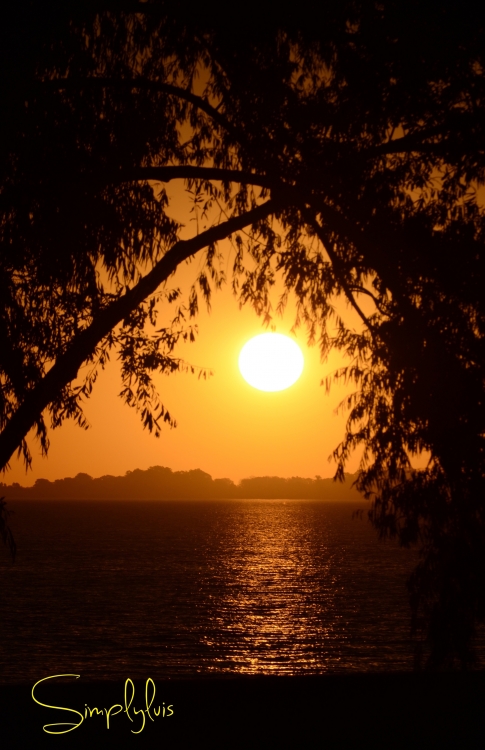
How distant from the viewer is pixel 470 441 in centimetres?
538

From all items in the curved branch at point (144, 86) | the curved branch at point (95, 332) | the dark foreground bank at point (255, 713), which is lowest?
the dark foreground bank at point (255, 713)

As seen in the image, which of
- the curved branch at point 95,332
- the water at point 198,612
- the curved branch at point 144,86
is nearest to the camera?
the curved branch at point 95,332

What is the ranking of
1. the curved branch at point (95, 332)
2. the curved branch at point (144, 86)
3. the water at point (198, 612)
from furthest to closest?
the water at point (198, 612) → the curved branch at point (144, 86) → the curved branch at point (95, 332)

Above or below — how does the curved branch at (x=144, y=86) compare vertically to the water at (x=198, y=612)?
above

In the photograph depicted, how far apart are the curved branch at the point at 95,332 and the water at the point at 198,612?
22003 mm

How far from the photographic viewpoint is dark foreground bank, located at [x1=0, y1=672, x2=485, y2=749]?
4.16m

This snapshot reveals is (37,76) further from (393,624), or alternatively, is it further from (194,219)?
(393,624)

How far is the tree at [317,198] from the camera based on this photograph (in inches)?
212

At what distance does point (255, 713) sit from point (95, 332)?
9.04 ft

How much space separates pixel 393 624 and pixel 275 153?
34.3m
